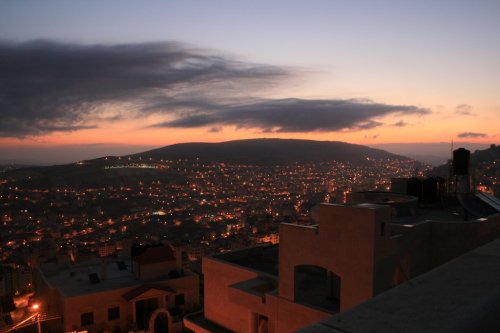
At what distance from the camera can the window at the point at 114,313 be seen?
54.9 ft

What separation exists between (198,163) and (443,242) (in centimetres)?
12110

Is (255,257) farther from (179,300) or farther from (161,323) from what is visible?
(179,300)

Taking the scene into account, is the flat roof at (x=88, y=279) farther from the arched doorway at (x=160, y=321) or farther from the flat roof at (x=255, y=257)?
the flat roof at (x=255, y=257)

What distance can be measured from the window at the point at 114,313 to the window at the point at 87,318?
70 cm

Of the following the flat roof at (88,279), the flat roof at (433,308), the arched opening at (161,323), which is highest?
the flat roof at (433,308)

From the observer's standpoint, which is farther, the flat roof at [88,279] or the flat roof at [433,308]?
the flat roof at [88,279]

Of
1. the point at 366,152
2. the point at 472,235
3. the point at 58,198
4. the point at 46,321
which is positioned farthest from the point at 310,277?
the point at 366,152

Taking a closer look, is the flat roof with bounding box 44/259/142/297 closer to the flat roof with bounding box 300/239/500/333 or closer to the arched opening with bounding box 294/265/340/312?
the arched opening with bounding box 294/265/340/312

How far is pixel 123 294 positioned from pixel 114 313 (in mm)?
807

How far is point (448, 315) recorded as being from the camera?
5.64ft

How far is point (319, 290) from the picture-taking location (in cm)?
783

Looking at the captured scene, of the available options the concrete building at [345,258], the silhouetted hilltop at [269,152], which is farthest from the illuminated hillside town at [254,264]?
the silhouetted hilltop at [269,152]

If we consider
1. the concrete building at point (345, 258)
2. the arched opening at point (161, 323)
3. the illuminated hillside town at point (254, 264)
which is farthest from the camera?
the arched opening at point (161, 323)

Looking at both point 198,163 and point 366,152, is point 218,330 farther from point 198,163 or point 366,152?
point 366,152
